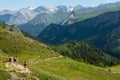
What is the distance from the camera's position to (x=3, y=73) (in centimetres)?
8506

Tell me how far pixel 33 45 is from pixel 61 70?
6190 centimetres

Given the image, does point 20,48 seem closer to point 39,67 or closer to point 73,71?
point 73,71

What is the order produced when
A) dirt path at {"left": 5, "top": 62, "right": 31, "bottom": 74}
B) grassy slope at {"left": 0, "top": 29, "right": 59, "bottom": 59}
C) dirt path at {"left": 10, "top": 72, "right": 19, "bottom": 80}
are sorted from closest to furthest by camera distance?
1. dirt path at {"left": 10, "top": 72, "right": 19, "bottom": 80}
2. dirt path at {"left": 5, "top": 62, "right": 31, "bottom": 74}
3. grassy slope at {"left": 0, "top": 29, "right": 59, "bottom": 59}

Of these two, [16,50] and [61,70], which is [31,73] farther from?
[16,50]

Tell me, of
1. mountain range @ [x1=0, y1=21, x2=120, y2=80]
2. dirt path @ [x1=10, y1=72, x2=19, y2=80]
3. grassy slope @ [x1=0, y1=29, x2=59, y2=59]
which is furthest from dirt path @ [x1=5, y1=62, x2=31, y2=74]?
grassy slope @ [x1=0, y1=29, x2=59, y2=59]

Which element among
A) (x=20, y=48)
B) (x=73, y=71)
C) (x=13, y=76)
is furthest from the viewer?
(x=20, y=48)

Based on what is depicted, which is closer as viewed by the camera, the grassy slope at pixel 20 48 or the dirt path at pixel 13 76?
the dirt path at pixel 13 76

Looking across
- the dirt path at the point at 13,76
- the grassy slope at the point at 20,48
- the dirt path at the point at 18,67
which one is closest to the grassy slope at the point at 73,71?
the grassy slope at the point at 20,48

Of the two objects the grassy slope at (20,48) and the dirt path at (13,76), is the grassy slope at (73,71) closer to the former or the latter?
the grassy slope at (20,48)

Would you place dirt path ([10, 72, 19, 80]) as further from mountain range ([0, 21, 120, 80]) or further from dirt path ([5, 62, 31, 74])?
dirt path ([5, 62, 31, 74])

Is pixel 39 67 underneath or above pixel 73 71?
above

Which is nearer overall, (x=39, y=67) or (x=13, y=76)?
(x=13, y=76)

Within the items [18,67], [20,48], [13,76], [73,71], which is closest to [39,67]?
[73,71]

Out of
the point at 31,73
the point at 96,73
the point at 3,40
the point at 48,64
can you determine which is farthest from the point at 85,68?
the point at 31,73
